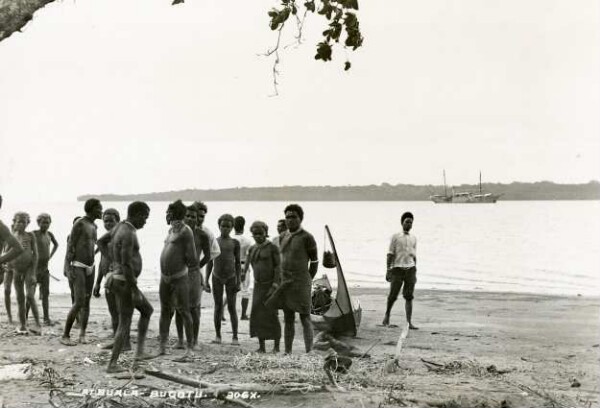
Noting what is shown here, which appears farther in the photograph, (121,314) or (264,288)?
(264,288)

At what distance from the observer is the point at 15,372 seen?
6.57 m

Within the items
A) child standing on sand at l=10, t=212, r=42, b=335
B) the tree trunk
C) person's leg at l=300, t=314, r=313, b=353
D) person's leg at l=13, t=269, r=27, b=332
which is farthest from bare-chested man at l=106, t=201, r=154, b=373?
child standing on sand at l=10, t=212, r=42, b=335

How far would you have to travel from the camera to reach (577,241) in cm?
4522

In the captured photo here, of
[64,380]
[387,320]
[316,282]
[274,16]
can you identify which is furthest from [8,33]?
[387,320]

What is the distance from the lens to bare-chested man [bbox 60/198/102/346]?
8.12 m

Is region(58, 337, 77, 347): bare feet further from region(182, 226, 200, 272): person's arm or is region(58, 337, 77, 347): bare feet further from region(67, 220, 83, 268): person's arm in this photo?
region(182, 226, 200, 272): person's arm

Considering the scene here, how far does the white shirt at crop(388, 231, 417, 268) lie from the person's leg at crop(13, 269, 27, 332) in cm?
538

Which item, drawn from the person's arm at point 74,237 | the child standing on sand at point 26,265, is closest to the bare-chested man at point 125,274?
the person's arm at point 74,237

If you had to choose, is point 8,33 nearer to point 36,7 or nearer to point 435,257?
point 36,7

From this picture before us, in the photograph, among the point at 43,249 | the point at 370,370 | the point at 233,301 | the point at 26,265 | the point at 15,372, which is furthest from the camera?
the point at 43,249

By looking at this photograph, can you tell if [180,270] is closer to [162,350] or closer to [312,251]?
[162,350]

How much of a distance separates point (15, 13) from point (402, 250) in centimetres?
713

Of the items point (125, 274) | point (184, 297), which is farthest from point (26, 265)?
point (125, 274)

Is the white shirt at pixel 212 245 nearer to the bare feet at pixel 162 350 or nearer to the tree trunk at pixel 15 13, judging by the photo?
the bare feet at pixel 162 350
